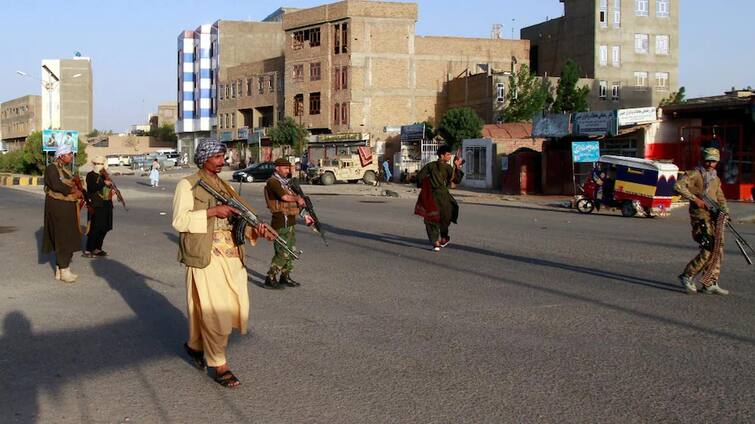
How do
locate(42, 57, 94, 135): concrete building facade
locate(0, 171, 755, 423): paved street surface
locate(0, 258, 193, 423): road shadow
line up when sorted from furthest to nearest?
locate(42, 57, 94, 135): concrete building facade
locate(0, 258, 193, 423): road shadow
locate(0, 171, 755, 423): paved street surface

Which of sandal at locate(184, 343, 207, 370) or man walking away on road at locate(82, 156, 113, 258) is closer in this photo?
sandal at locate(184, 343, 207, 370)

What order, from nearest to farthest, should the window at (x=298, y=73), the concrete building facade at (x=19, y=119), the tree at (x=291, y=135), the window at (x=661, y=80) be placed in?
the tree at (x=291, y=135)
the window at (x=298, y=73)
the window at (x=661, y=80)
the concrete building facade at (x=19, y=119)

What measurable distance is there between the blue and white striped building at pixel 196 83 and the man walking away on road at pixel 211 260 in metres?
85.1

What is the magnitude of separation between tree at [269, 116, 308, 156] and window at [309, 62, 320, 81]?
419cm

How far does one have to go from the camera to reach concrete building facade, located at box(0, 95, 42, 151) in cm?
12456

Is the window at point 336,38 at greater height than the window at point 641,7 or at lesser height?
lesser

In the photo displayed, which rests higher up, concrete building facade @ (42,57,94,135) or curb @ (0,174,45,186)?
concrete building facade @ (42,57,94,135)

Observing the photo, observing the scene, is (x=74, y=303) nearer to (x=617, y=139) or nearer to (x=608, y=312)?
(x=608, y=312)

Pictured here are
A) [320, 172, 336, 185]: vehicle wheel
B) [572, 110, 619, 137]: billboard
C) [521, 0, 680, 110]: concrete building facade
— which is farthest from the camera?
[521, 0, 680, 110]: concrete building facade

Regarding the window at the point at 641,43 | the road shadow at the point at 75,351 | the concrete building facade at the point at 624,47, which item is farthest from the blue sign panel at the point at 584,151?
the window at the point at 641,43

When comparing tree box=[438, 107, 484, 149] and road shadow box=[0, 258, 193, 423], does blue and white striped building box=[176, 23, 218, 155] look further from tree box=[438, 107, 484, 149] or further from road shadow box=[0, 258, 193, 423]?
road shadow box=[0, 258, 193, 423]

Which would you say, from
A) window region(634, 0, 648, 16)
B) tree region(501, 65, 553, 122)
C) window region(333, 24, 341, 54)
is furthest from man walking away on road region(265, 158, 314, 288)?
window region(634, 0, 648, 16)

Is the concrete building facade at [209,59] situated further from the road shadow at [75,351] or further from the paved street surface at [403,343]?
the road shadow at [75,351]

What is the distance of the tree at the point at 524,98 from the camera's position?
53.9m
